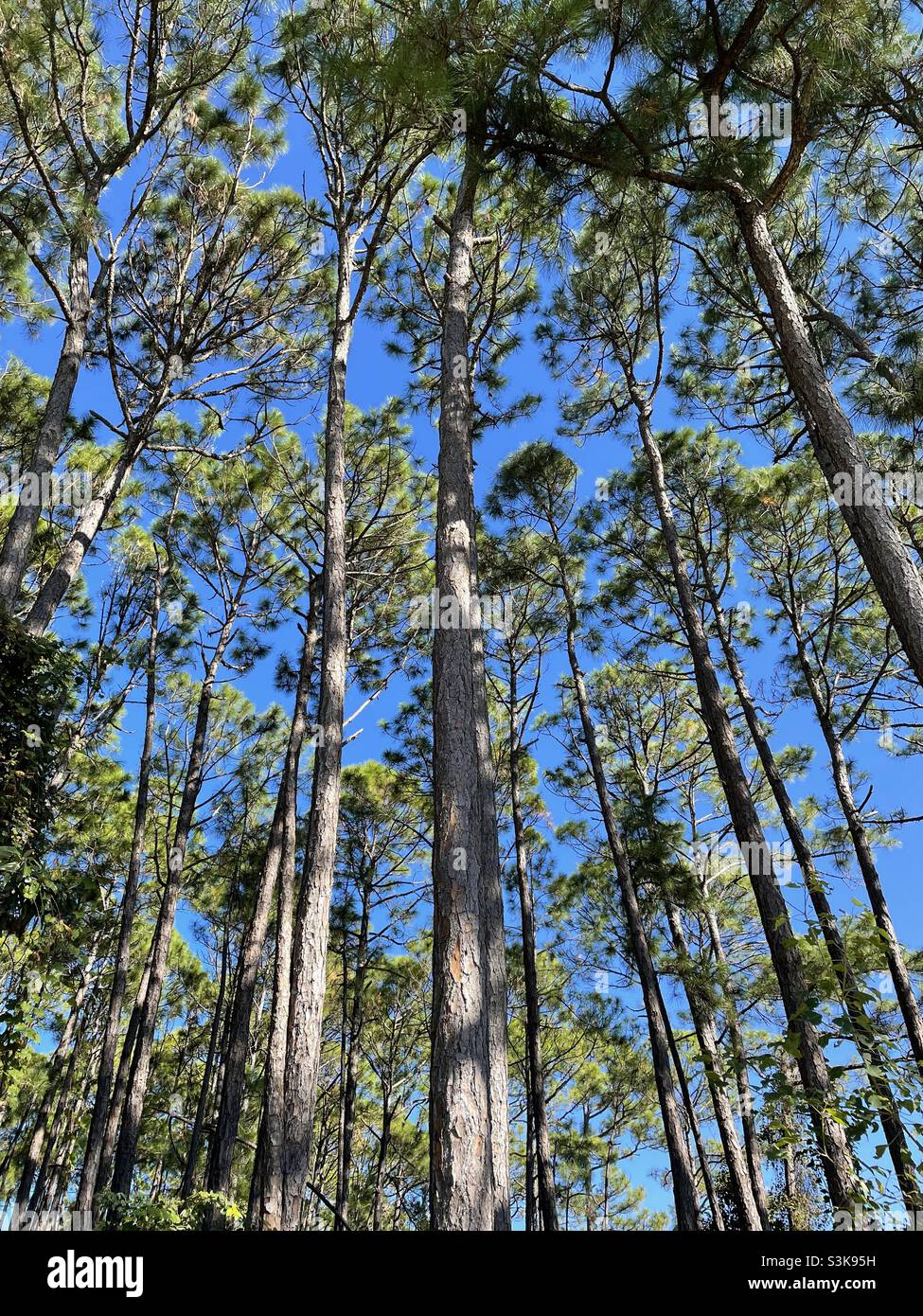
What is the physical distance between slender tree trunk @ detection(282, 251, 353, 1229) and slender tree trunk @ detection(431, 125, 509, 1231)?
101 centimetres

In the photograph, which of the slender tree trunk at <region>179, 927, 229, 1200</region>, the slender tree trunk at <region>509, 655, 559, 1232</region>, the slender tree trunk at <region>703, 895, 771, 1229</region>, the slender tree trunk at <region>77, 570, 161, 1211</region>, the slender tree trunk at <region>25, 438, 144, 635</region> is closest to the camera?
the slender tree trunk at <region>25, 438, 144, 635</region>

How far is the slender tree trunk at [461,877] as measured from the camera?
2635 millimetres

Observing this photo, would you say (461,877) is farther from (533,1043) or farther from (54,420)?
(533,1043)

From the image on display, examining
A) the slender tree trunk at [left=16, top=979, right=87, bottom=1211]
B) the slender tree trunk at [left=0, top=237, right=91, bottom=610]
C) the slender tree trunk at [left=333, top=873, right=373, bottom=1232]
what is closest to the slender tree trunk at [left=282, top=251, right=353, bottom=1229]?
the slender tree trunk at [left=0, top=237, right=91, bottom=610]

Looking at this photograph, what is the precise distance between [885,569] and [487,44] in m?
3.54

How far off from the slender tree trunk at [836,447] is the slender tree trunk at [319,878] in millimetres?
3277

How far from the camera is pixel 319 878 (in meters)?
4.97

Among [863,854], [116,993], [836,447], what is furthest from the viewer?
[116,993]

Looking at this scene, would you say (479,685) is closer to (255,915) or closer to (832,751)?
(255,915)

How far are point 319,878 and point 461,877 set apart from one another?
2100mm

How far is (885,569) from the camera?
3.64 metres

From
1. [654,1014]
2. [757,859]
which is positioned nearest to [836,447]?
[757,859]

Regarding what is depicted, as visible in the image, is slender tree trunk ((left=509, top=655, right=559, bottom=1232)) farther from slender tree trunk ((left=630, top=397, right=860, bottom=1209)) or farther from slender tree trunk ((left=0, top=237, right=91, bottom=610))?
slender tree trunk ((left=0, top=237, right=91, bottom=610))

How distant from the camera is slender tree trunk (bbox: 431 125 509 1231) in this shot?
2.63 m
